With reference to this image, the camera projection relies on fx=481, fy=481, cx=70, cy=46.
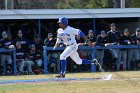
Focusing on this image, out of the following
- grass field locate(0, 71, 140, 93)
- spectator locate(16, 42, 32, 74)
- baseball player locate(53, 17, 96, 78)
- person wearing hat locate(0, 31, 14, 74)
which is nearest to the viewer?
grass field locate(0, 71, 140, 93)

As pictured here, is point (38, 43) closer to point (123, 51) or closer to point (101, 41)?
point (101, 41)

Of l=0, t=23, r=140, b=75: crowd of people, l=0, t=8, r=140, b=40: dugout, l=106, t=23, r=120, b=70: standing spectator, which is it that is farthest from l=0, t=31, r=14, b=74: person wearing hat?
l=106, t=23, r=120, b=70: standing spectator

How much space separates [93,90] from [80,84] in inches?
60.1

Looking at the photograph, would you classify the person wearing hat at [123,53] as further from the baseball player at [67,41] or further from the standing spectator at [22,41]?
the baseball player at [67,41]

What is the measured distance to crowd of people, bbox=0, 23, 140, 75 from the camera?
61.1ft

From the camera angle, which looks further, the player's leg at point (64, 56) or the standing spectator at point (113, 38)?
the standing spectator at point (113, 38)

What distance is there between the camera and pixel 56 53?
63.4 feet

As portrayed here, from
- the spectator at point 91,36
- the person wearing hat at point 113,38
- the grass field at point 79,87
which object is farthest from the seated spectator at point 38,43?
the grass field at point 79,87

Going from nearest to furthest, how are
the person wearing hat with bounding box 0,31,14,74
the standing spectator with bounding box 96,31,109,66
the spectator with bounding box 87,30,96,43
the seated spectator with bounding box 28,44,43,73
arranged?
the person wearing hat with bounding box 0,31,14,74 → the seated spectator with bounding box 28,44,43,73 → the spectator with bounding box 87,30,96,43 → the standing spectator with bounding box 96,31,109,66

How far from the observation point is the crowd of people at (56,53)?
1861cm

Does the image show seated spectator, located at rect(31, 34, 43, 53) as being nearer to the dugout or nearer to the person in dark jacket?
the person in dark jacket

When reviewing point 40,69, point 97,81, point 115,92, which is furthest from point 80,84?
point 40,69

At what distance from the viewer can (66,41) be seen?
50.5 ft

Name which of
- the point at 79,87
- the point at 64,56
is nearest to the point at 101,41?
the point at 64,56
